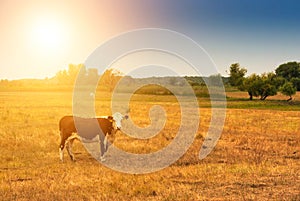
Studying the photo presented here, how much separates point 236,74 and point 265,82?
21.9m

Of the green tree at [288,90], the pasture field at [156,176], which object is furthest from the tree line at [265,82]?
the pasture field at [156,176]

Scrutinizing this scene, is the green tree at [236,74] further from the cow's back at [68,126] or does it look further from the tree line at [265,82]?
the cow's back at [68,126]

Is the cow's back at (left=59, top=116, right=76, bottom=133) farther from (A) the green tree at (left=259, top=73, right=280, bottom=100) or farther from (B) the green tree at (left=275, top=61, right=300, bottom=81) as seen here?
(B) the green tree at (left=275, top=61, right=300, bottom=81)

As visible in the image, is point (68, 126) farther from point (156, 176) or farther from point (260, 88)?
point (260, 88)

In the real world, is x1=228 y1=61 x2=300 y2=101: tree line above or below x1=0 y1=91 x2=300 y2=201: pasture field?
above

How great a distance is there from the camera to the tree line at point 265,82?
→ 88625 millimetres

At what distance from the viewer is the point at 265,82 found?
92062 millimetres

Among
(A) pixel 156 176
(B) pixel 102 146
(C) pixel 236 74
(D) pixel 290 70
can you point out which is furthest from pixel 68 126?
(D) pixel 290 70

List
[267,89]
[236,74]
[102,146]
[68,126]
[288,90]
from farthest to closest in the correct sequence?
1. [236,74]
2. [267,89]
3. [288,90]
4. [102,146]
5. [68,126]

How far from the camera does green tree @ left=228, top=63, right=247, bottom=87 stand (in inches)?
4336

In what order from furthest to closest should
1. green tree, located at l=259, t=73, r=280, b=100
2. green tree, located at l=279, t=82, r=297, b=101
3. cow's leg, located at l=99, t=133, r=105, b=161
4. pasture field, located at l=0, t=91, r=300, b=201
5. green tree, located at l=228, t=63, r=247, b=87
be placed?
1. green tree, located at l=228, t=63, r=247, b=87
2. green tree, located at l=259, t=73, r=280, b=100
3. green tree, located at l=279, t=82, r=297, b=101
4. cow's leg, located at l=99, t=133, r=105, b=161
5. pasture field, located at l=0, t=91, r=300, b=201

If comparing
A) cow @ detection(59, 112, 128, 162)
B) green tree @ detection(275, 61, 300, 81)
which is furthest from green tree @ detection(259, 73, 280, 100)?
cow @ detection(59, 112, 128, 162)

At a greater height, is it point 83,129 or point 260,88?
point 260,88

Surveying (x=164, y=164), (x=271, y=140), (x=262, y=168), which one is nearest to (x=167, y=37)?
(x=164, y=164)
